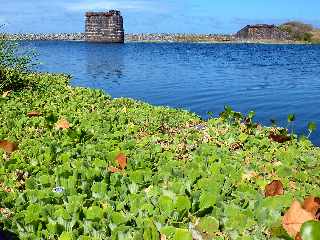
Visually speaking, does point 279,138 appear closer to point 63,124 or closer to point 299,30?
point 63,124

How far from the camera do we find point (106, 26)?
154 m

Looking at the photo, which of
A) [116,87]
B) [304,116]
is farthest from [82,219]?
[116,87]

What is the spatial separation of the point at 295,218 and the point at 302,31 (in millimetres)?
193296

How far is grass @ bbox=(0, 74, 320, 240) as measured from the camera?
5.64 meters

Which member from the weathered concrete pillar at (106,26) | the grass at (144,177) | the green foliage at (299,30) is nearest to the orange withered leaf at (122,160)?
the grass at (144,177)

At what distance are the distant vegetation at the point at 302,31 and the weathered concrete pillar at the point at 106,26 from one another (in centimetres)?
6877

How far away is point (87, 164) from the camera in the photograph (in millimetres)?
7543

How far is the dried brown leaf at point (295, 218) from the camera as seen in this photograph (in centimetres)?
546

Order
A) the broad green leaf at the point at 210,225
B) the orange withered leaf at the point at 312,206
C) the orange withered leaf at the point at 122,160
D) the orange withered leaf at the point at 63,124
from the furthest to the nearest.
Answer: the orange withered leaf at the point at 63,124
the orange withered leaf at the point at 122,160
the broad green leaf at the point at 210,225
the orange withered leaf at the point at 312,206

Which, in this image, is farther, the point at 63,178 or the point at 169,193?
the point at 63,178

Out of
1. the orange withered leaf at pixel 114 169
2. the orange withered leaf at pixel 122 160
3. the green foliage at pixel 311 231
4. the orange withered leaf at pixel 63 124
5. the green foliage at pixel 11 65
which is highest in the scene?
the green foliage at pixel 11 65

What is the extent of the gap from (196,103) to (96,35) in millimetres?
134559

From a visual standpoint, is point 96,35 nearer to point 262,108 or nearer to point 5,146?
point 262,108

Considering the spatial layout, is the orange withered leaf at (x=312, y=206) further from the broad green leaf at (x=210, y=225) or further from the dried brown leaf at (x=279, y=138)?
the dried brown leaf at (x=279, y=138)
